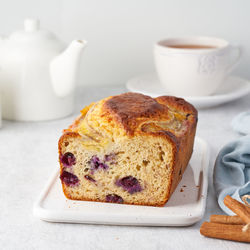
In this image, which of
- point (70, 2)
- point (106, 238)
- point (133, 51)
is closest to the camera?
point (106, 238)

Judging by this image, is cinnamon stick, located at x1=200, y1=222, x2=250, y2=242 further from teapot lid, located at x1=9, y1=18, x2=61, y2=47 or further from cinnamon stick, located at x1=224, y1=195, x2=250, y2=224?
teapot lid, located at x1=9, y1=18, x2=61, y2=47

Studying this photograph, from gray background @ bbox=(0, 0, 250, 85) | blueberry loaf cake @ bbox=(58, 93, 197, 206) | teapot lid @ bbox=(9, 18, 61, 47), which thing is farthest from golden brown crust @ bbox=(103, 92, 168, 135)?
gray background @ bbox=(0, 0, 250, 85)

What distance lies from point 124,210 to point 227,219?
27 centimetres

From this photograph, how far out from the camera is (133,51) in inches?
96.6

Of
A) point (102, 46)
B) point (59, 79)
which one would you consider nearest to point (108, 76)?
point (102, 46)

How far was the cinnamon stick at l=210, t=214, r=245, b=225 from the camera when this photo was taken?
1150mm

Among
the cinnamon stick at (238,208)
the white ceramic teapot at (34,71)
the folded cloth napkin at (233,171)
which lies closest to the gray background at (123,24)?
the white ceramic teapot at (34,71)

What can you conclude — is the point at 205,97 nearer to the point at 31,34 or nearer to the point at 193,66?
the point at 193,66

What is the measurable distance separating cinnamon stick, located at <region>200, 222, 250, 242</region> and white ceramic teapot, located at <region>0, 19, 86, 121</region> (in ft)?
3.28

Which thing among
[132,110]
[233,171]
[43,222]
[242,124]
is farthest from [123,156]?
[242,124]

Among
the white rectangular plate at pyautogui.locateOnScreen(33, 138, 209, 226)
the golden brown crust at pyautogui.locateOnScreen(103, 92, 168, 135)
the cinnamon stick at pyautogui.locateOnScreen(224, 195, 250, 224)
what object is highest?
the golden brown crust at pyautogui.locateOnScreen(103, 92, 168, 135)

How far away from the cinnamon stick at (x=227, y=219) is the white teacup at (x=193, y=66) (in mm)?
1005

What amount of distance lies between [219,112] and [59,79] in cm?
73

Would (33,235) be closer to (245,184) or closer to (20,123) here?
(245,184)
